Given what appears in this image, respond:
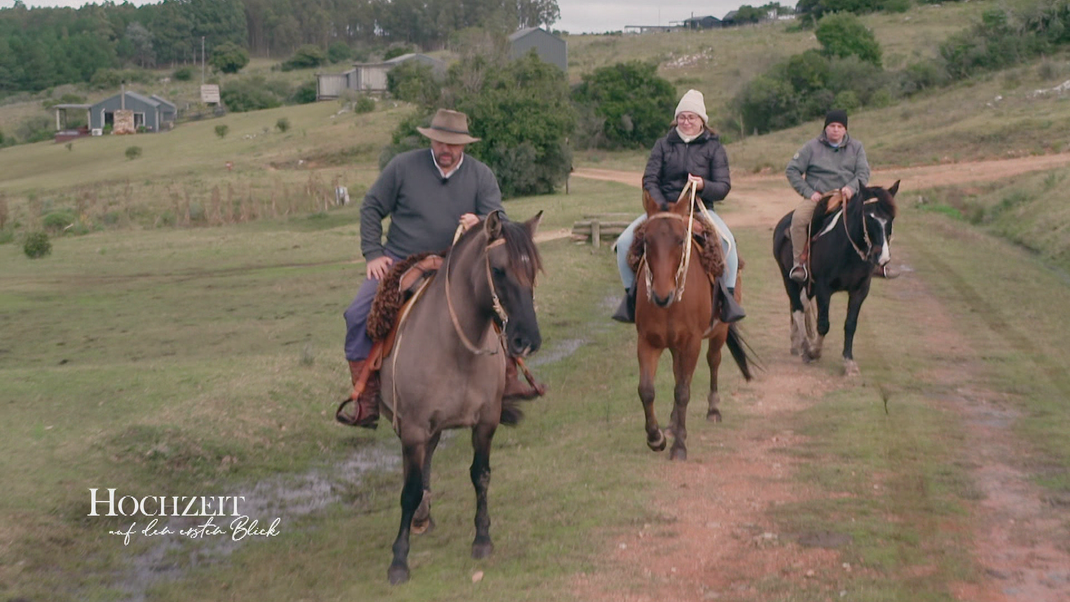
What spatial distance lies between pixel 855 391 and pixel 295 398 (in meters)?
5.71

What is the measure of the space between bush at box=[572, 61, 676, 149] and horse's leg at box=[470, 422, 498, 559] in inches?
2147

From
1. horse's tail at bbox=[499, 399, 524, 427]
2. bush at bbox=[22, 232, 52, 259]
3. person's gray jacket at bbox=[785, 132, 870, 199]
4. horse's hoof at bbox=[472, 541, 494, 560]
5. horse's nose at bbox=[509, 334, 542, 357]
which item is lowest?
horse's hoof at bbox=[472, 541, 494, 560]

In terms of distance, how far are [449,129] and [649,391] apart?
8.88 feet

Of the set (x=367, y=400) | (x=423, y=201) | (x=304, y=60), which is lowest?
(x=367, y=400)

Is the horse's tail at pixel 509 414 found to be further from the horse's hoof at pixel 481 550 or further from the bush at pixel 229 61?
the bush at pixel 229 61

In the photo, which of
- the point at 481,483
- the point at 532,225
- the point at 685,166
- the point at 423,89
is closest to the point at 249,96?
the point at 423,89

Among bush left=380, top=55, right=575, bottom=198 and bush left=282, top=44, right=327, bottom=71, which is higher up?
bush left=282, top=44, right=327, bottom=71

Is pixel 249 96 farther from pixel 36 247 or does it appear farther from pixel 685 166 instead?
pixel 685 166

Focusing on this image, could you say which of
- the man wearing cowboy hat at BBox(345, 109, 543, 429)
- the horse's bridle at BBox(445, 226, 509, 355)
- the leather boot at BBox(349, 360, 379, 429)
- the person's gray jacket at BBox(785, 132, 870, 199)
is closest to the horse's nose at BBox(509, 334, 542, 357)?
the horse's bridle at BBox(445, 226, 509, 355)

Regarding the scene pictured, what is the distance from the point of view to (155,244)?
29172mm

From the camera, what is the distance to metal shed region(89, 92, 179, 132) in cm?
8756

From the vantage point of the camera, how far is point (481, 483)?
722cm

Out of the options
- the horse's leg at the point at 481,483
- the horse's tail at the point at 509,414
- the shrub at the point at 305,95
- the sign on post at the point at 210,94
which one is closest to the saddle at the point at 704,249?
the horse's tail at the point at 509,414

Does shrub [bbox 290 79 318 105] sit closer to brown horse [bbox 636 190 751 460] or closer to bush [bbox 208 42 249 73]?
bush [bbox 208 42 249 73]
